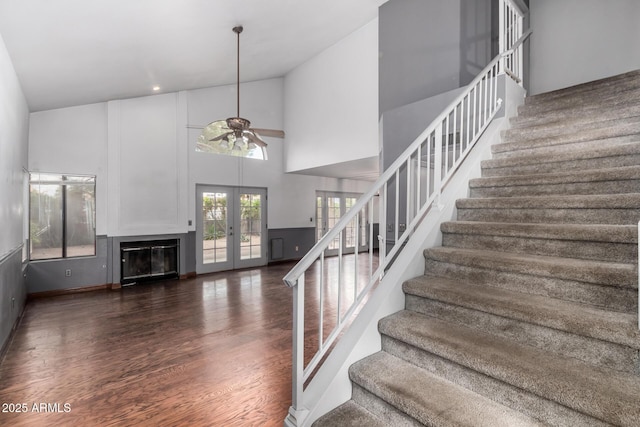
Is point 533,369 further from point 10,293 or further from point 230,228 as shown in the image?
point 230,228

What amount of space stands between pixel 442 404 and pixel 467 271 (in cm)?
87

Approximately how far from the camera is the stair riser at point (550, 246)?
5.57 ft

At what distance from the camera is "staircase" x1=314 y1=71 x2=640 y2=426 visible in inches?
51.6

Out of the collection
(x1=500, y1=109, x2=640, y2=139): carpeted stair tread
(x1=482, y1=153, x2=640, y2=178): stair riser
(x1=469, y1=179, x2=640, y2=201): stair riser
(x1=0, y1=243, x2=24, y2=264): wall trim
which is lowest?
(x1=0, y1=243, x2=24, y2=264): wall trim

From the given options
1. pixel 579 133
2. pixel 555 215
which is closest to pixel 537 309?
pixel 555 215

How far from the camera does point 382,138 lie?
15.7 feet

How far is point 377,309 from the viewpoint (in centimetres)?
190

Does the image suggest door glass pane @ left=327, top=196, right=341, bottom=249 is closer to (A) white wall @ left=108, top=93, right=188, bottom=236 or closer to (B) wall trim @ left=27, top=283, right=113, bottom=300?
(A) white wall @ left=108, top=93, right=188, bottom=236

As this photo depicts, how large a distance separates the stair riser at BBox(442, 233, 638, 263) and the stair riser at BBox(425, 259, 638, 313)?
265 mm

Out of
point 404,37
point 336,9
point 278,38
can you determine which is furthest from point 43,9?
point 404,37

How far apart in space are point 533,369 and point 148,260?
6.46m

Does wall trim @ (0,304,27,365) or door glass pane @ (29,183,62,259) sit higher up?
door glass pane @ (29,183,62,259)

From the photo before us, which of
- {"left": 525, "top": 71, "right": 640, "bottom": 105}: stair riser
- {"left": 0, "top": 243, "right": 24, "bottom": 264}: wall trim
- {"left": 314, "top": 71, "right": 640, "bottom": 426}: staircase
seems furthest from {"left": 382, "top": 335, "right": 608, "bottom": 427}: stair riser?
{"left": 0, "top": 243, "right": 24, "bottom": 264}: wall trim

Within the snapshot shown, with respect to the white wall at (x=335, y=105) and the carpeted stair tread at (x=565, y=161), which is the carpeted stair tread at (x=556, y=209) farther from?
the white wall at (x=335, y=105)
